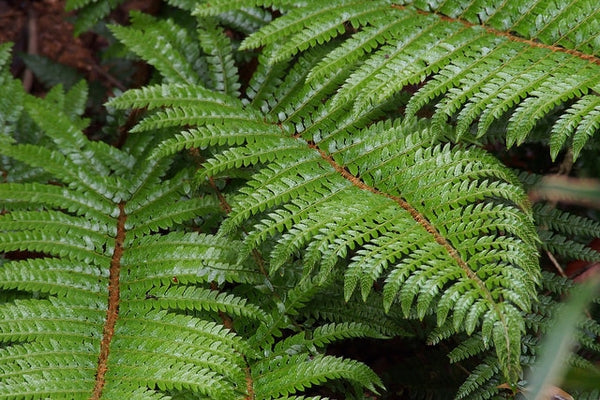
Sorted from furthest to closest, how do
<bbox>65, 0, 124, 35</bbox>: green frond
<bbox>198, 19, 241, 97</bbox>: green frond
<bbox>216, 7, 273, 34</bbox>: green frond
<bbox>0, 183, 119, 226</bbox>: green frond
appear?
<bbox>65, 0, 124, 35</bbox>: green frond < <bbox>216, 7, 273, 34</bbox>: green frond < <bbox>198, 19, 241, 97</bbox>: green frond < <bbox>0, 183, 119, 226</bbox>: green frond

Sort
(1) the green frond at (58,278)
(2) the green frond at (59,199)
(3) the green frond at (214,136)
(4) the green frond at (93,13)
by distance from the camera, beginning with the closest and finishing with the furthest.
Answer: (1) the green frond at (58,278)
(3) the green frond at (214,136)
(2) the green frond at (59,199)
(4) the green frond at (93,13)

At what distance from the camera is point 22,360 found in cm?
168

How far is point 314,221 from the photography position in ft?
5.70

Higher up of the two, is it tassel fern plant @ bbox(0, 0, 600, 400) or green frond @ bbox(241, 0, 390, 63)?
green frond @ bbox(241, 0, 390, 63)

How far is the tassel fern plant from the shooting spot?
5.37 feet

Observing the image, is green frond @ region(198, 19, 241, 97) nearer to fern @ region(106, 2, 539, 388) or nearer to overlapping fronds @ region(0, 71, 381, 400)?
fern @ region(106, 2, 539, 388)

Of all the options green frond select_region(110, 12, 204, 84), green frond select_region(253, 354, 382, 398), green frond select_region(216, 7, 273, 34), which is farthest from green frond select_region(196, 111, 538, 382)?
green frond select_region(216, 7, 273, 34)

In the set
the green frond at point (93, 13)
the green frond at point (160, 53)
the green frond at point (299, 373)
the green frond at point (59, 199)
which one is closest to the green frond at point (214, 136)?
the green frond at point (59, 199)

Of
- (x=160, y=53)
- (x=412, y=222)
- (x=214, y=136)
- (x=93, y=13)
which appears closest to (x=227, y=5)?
(x=160, y=53)

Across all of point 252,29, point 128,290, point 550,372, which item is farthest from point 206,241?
point 550,372

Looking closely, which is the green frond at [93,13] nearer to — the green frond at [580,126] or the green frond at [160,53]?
the green frond at [160,53]

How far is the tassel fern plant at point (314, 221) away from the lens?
5.37 ft

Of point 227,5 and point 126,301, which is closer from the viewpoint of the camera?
point 126,301

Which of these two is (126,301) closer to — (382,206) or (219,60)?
(382,206)
